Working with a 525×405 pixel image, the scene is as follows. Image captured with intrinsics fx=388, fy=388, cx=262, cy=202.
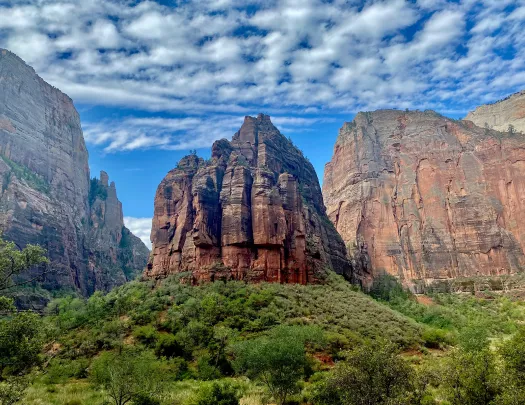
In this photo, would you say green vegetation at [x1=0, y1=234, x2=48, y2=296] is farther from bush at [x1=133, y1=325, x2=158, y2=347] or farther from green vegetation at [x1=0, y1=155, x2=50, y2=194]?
green vegetation at [x1=0, y1=155, x2=50, y2=194]

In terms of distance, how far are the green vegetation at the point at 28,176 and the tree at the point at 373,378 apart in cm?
11582

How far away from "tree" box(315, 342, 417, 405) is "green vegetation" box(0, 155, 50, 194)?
4560 inches

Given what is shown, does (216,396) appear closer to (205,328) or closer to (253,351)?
(253,351)

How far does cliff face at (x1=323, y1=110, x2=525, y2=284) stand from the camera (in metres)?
114

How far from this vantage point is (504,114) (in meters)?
152

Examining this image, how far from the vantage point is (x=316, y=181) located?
345 feet

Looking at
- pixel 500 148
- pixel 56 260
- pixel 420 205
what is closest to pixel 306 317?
pixel 56 260

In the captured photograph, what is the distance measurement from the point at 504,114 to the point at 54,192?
6547 inches

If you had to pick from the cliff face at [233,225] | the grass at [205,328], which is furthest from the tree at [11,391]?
the cliff face at [233,225]

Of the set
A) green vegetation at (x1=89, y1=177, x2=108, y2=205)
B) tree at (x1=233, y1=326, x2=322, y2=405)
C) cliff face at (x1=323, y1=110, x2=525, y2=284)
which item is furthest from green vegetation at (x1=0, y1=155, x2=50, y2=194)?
tree at (x1=233, y1=326, x2=322, y2=405)

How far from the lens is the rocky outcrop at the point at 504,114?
144m

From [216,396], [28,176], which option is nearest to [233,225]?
[216,396]

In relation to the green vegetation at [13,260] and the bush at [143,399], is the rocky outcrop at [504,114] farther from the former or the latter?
the green vegetation at [13,260]

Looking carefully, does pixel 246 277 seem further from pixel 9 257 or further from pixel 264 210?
pixel 9 257
